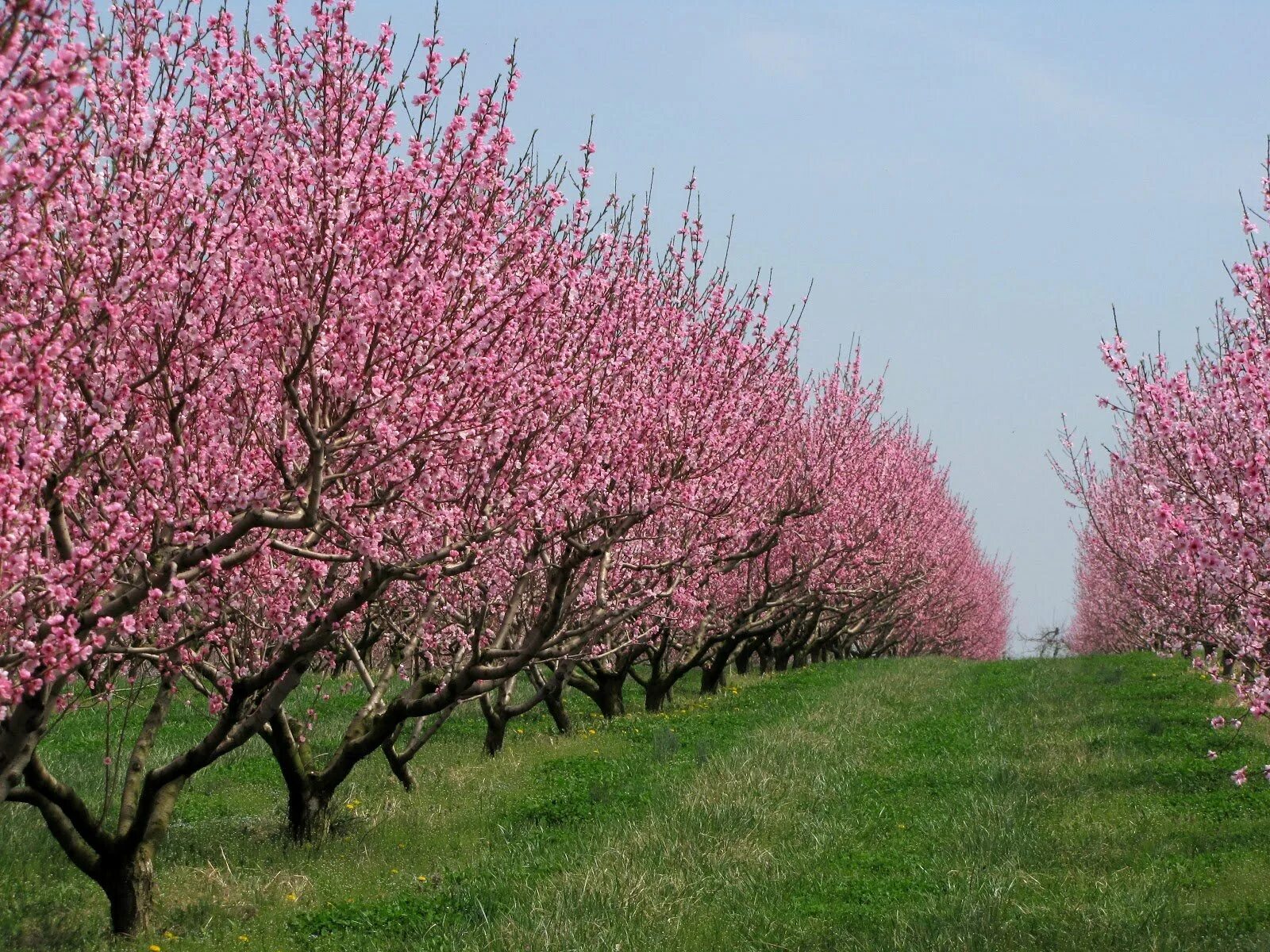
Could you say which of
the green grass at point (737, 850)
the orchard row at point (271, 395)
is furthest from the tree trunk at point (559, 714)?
the orchard row at point (271, 395)

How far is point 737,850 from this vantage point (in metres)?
11.0

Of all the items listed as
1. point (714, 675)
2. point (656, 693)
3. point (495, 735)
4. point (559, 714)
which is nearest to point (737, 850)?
point (495, 735)

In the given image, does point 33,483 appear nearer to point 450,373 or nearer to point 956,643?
point 450,373

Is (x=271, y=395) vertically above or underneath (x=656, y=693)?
above

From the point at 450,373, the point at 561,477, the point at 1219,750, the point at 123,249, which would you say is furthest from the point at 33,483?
the point at 1219,750

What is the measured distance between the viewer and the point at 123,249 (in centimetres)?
685

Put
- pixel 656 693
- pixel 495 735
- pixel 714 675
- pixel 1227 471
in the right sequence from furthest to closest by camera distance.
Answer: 1. pixel 714 675
2. pixel 656 693
3. pixel 495 735
4. pixel 1227 471

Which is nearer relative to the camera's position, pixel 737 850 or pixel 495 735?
pixel 737 850

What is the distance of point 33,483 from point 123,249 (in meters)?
1.74

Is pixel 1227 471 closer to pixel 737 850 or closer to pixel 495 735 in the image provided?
pixel 737 850

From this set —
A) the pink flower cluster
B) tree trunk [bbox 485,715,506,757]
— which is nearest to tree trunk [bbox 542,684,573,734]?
tree trunk [bbox 485,715,506,757]

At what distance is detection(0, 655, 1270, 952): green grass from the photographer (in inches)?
350

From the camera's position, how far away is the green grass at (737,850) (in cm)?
889

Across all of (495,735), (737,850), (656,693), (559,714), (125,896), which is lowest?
(125,896)
